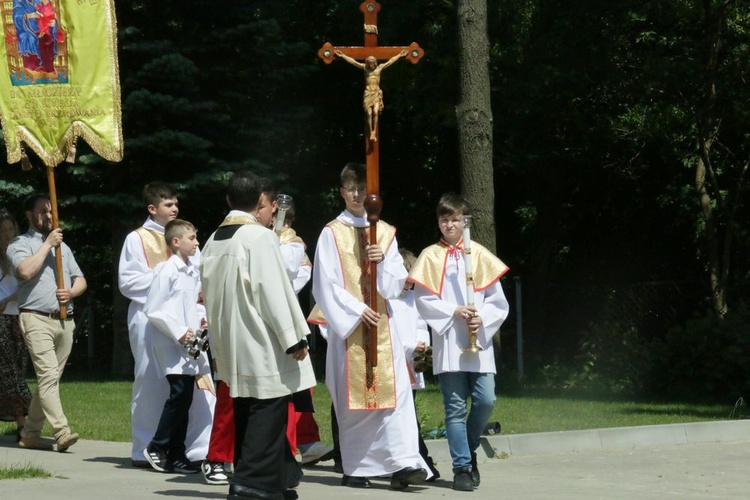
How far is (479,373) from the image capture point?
348 inches

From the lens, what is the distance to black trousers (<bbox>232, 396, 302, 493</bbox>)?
7.58 m

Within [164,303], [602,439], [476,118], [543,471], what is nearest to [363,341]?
[164,303]

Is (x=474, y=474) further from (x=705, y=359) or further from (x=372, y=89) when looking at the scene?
(x=705, y=359)

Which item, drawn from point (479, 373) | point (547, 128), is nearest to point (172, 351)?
point (479, 373)

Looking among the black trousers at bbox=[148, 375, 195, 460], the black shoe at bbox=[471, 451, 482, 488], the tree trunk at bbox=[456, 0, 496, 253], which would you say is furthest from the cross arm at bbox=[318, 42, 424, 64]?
the tree trunk at bbox=[456, 0, 496, 253]

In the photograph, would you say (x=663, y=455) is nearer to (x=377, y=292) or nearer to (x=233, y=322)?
(x=377, y=292)

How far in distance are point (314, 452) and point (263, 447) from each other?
7.65ft

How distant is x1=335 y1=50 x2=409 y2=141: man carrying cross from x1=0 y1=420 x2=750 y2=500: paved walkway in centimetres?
243

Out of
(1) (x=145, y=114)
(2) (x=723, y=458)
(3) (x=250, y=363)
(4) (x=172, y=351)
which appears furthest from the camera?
(1) (x=145, y=114)

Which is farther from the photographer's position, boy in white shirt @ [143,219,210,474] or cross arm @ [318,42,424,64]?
boy in white shirt @ [143,219,210,474]

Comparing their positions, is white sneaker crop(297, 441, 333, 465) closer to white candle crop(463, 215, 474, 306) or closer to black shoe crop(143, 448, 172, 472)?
black shoe crop(143, 448, 172, 472)

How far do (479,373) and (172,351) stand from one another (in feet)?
7.43

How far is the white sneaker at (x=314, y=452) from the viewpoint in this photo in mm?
9883

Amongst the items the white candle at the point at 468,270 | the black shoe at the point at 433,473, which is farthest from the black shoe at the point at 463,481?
the white candle at the point at 468,270
